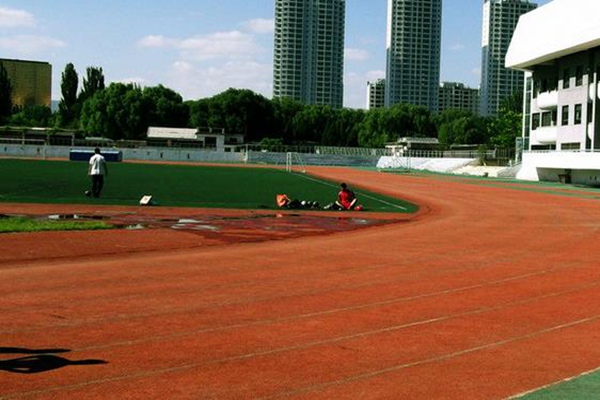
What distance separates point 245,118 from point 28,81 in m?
69.6

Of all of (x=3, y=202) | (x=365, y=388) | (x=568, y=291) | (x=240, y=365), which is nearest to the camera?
(x=365, y=388)

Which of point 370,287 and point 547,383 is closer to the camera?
point 547,383

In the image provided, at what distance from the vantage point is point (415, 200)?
112ft

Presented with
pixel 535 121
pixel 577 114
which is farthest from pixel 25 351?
pixel 535 121

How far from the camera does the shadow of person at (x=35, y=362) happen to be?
20.9 ft

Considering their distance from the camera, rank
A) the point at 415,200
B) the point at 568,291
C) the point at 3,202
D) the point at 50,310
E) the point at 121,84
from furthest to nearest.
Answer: the point at 121,84 < the point at 415,200 < the point at 3,202 < the point at 568,291 < the point at 50,310

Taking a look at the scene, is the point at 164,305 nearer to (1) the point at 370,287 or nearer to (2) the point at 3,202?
(1) the point at 370,287

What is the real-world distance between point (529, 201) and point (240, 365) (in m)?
30.8

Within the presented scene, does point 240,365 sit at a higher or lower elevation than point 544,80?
lower

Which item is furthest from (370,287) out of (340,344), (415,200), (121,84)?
(121,84)

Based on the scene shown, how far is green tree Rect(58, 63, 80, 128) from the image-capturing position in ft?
470

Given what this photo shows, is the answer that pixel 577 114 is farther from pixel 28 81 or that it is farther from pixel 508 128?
pixel 28 81

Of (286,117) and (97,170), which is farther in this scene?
(286,117)

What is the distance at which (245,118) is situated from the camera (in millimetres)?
137375
